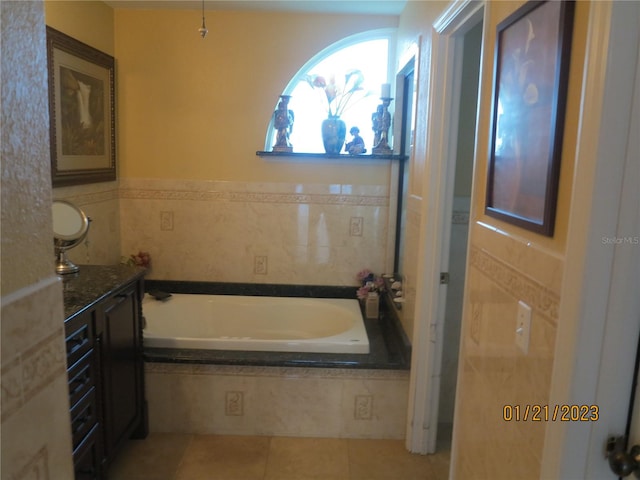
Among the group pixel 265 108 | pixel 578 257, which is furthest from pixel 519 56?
pixel 265 108

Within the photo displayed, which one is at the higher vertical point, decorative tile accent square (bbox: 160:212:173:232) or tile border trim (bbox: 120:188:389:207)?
tile border trim (bbox: 120:188:389:207)

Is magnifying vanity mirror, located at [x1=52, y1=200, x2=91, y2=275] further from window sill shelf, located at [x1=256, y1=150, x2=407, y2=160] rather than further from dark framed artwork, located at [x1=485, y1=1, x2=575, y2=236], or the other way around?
dark framed artwork, located at [x1=485, y1=1, x2=575, y2=236]

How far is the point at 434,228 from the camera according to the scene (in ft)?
7.66

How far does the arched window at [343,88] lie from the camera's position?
342 cm

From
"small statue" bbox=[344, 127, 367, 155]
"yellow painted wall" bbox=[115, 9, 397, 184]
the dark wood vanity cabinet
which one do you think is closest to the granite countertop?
the dark wood vanity cabinet

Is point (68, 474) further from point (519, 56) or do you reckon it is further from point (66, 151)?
point (66, 151)

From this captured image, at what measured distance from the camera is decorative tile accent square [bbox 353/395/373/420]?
2664 mm

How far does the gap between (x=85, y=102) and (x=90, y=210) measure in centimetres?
65

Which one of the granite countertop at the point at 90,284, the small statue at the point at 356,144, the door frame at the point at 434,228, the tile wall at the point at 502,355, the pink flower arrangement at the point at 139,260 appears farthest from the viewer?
the pink flower arrangement at the point at 139,260

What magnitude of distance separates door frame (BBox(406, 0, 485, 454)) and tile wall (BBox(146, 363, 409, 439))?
15 cm

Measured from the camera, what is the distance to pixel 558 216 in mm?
1066

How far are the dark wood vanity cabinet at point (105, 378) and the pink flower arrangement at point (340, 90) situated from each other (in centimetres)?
177
